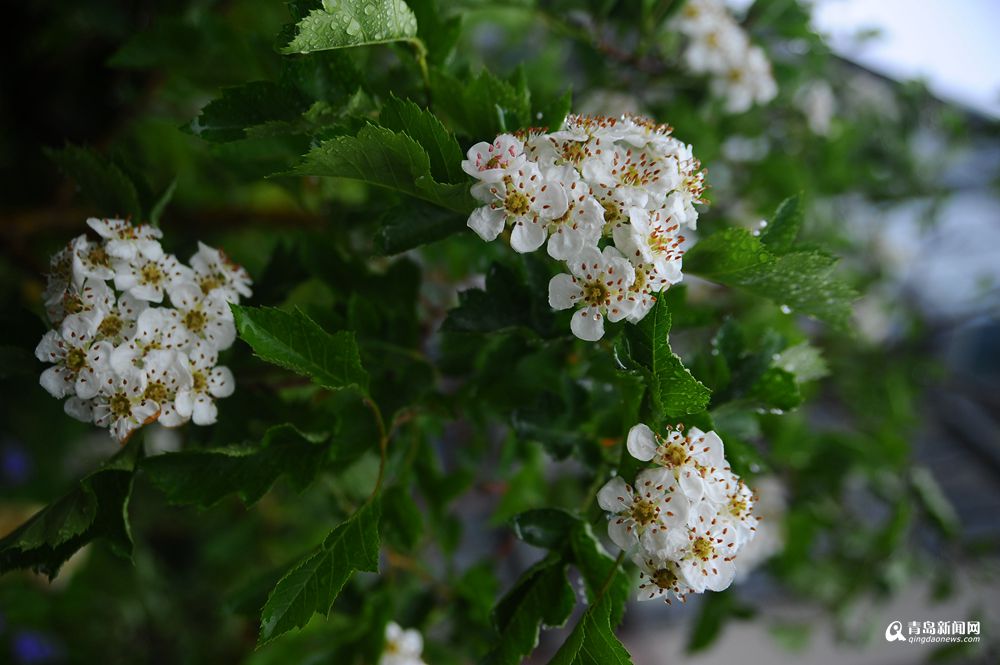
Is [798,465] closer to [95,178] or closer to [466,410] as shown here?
[466,410]

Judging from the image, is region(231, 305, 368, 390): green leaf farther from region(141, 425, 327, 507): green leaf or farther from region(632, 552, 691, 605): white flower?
region(632, 552, 691, 605): white flower

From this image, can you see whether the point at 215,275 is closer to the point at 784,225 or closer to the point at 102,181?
the point at 102,181

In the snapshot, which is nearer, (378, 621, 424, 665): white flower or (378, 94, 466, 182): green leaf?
(378, 94, 466, 182): green leaf

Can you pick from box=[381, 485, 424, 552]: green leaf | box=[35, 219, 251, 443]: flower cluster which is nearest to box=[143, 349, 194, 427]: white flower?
box=[35, 219, 251, 443]: flower cluster

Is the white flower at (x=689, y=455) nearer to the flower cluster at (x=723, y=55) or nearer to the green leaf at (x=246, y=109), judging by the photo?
the green leaf at (x=246, y=109)

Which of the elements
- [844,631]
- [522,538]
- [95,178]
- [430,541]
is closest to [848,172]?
[844,631]

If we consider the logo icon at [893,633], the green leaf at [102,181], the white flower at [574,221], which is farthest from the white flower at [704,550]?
the logo icon at [893,633]
